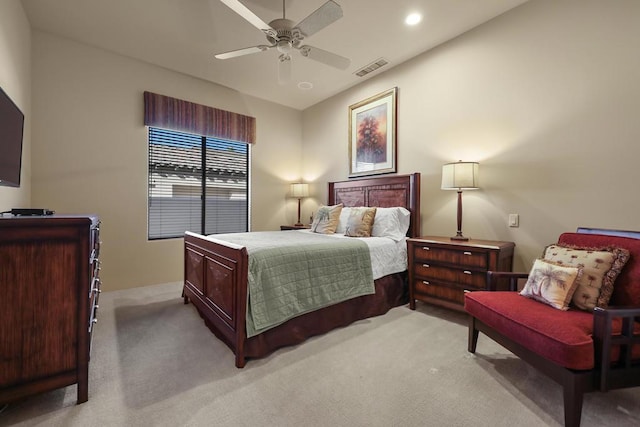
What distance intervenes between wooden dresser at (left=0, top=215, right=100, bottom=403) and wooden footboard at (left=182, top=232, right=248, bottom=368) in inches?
31.6

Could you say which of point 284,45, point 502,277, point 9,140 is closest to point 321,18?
point 284,45

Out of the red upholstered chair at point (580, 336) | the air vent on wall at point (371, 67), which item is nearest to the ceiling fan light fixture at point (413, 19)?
the air vent on wall at point (371, 67)

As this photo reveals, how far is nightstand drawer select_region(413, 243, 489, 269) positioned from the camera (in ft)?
8.19

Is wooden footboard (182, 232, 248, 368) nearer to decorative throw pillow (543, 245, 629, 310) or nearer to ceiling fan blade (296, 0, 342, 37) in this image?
ceiling fan blade (296, 0, 342, 37)

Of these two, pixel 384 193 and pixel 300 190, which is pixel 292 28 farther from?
pixel 300 190

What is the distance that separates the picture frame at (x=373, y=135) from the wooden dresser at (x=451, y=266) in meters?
1.37

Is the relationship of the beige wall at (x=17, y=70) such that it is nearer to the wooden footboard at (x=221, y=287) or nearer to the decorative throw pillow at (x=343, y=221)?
the wooden footboard at (x=221, y=287)

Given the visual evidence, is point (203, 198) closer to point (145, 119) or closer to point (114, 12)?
point (145, 119)

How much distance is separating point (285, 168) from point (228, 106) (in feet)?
4.70

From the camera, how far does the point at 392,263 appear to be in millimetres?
3047

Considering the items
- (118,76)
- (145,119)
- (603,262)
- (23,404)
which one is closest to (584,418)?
(603,262)

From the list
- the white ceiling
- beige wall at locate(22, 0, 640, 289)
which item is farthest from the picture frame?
the white ceiling

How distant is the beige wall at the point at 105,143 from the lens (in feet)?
10.2

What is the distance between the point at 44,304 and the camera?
1.45m
